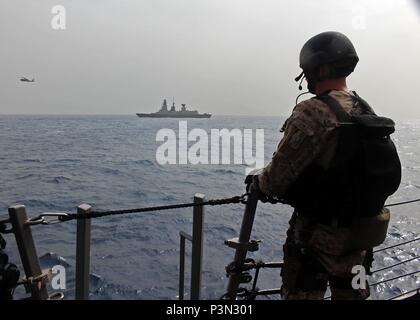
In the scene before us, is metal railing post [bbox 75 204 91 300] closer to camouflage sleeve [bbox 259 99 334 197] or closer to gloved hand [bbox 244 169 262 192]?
gloved hand [bbox 244 169 262 192]

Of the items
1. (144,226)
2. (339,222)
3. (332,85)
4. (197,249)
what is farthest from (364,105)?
(144,226)

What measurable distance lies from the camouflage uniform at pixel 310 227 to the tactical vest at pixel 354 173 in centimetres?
6

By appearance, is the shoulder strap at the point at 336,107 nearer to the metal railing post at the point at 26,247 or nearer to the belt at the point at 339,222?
the belt at the point at 339,222

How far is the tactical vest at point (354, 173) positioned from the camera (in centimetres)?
222

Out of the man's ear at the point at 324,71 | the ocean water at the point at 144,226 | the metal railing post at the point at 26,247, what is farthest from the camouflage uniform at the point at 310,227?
the ocean water at the point at 144,226

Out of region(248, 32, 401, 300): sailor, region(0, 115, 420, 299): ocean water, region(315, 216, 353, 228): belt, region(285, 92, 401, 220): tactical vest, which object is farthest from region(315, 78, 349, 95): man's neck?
region(0, 115, 420, 299): ocean water

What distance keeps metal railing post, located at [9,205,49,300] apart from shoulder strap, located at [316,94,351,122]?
2.22m

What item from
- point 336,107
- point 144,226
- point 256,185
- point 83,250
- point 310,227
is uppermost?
point 336,107

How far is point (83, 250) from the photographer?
10.3 feet

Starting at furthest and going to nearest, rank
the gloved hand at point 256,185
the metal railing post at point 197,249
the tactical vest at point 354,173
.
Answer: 1. the metal railing post at point 197,249
2. the gloved hand at point 256,185
3. the tactical vest at point 354,173

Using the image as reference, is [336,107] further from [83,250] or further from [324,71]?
[83,250]

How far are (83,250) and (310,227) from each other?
6.34 ft

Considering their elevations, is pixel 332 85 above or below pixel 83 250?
above
